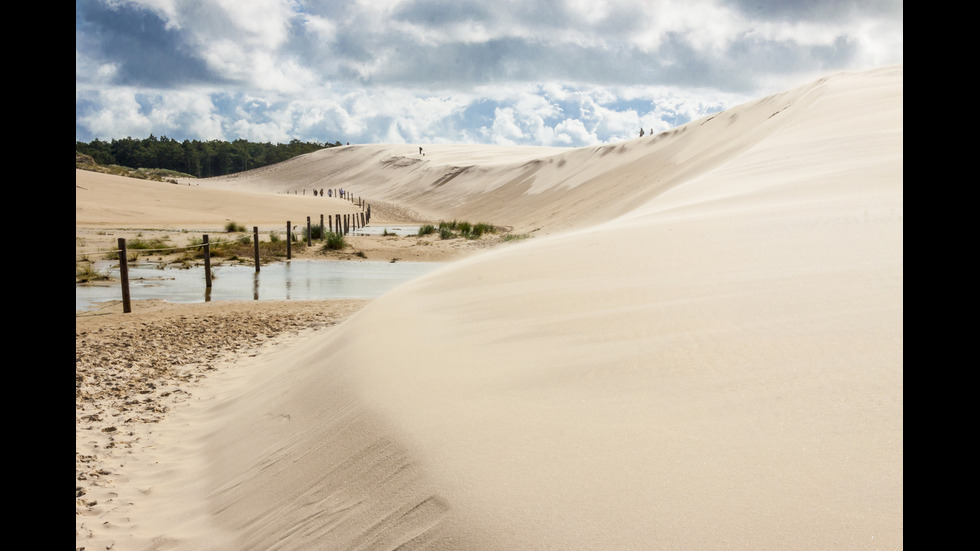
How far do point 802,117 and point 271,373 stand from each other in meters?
16.7

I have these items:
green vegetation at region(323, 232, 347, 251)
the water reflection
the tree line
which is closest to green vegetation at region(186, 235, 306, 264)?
green vegetation at region(323, 232, 347, 251)

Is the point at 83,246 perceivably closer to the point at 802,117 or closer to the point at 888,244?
Result: the point at 802,117

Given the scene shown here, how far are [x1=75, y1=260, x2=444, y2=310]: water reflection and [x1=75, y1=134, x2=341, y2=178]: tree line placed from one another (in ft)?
356

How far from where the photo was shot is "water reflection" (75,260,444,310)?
48.2ft

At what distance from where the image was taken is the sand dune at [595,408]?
255 centimetres

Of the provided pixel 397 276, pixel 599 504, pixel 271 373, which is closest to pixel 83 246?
pixel 397 276

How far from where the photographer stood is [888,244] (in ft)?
17.5

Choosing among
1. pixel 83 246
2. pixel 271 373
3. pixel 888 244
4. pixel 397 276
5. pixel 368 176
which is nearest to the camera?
pixel 888 244

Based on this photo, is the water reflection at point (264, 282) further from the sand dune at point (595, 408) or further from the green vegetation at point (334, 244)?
the sand dune at point (595, 408)

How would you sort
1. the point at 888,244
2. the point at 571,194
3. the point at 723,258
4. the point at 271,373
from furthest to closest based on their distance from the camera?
the point at 571,194, the point at 271,373, the point at 723,258, the point at 888,244

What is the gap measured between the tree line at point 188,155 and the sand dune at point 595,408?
12302 cm

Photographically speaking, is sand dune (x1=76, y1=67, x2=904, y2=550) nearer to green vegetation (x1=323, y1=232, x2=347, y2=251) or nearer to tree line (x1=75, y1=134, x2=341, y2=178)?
green vegetation (x1=323, y1=232, x2=347, y2=251)

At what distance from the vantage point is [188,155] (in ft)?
406
